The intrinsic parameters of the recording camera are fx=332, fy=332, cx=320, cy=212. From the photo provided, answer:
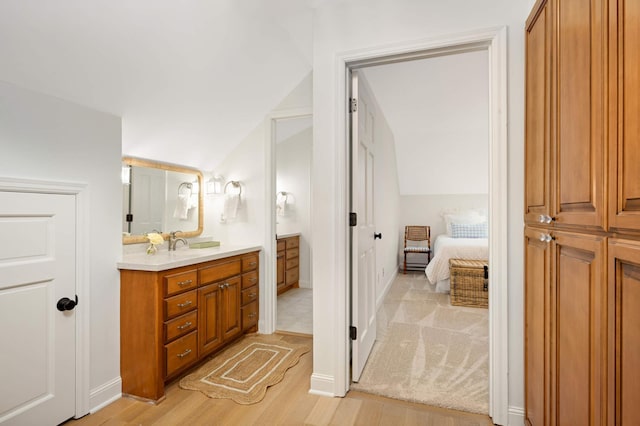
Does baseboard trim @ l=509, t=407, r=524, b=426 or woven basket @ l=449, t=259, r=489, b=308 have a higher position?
woven basket @ l=449, t=259, r=489, b=308

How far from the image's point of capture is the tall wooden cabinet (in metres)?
0.78

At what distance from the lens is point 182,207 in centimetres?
319

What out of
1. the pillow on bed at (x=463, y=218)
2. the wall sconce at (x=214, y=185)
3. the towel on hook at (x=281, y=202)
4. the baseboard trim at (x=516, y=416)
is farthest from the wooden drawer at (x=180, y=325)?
the pillow on bed at (x=463, y=218)

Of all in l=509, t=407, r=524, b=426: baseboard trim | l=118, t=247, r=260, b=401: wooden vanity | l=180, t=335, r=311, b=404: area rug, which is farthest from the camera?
l=180, t=335, r=311, b=404: area rug

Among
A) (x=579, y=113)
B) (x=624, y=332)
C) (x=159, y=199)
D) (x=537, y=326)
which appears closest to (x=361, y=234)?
(x=537, y=326)

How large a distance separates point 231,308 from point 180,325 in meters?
0.60

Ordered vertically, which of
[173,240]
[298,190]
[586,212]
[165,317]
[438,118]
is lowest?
[165,317]

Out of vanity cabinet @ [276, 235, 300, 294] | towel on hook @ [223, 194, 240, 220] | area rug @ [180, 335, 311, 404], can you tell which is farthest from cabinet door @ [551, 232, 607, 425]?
vanity cabinet @ [276, 235, 300, 294]

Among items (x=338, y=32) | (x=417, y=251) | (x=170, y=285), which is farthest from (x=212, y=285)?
(x=417, y=251)

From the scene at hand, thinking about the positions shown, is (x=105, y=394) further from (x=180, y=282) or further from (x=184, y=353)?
(x=180, y=282)

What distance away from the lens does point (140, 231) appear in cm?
273

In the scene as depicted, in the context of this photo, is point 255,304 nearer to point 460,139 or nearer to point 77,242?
point 77,242

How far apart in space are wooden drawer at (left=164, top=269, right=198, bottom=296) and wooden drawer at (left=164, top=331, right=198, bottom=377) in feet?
1.08

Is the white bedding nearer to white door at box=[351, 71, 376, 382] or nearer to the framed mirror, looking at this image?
white door at box=[351, 71, 376, 382]
